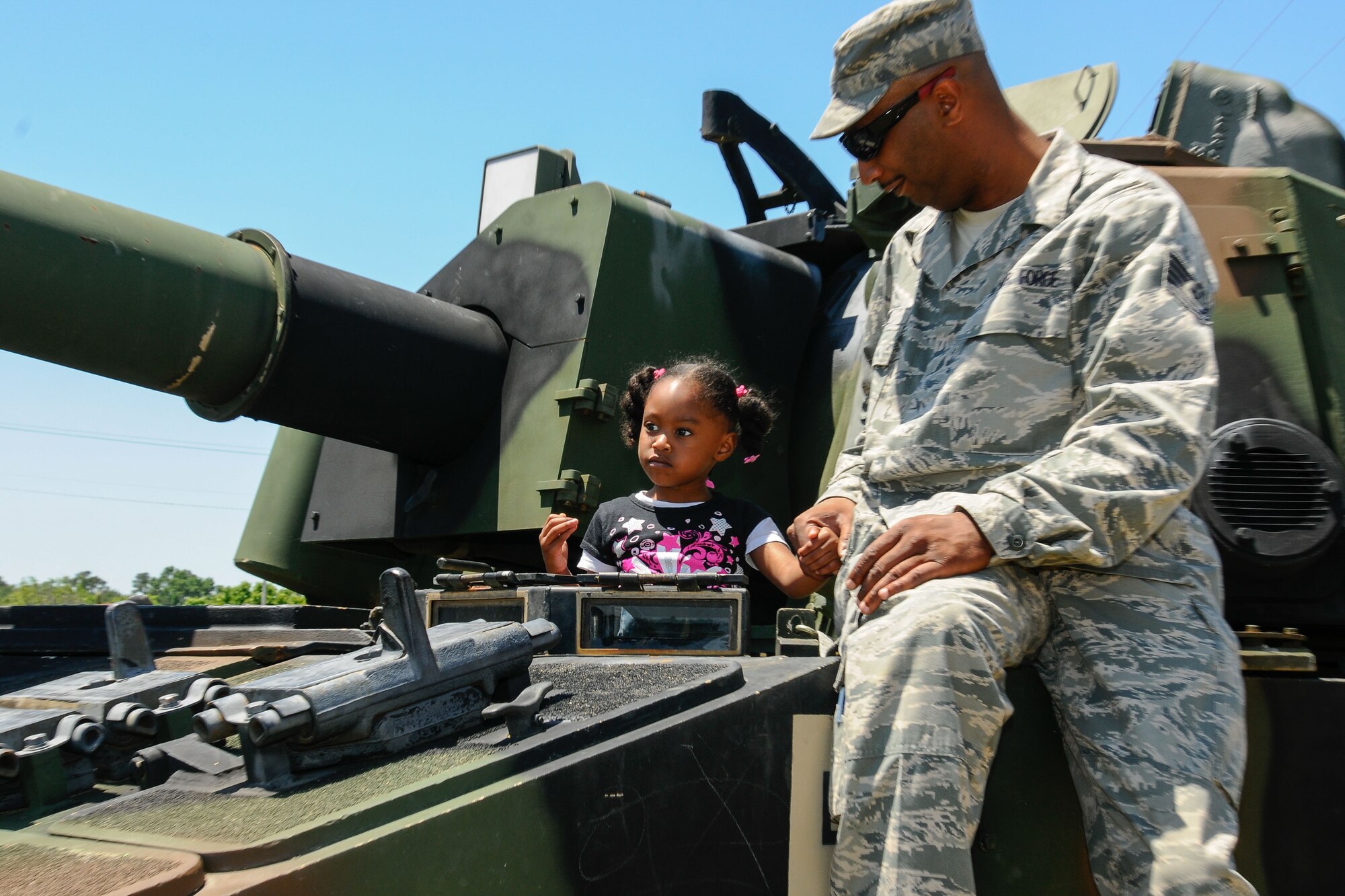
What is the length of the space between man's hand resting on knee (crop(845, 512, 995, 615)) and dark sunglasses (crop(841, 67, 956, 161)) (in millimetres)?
675

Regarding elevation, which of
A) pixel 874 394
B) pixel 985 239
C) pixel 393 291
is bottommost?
pixel 874 394

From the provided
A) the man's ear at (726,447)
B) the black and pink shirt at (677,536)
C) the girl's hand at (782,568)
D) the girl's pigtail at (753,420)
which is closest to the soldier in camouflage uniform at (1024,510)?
the girl's hand at (782,568)

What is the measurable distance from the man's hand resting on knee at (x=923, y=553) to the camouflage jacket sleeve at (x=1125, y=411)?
0.03 m

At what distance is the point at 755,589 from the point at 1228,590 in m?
1.28

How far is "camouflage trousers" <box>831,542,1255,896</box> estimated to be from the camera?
178 cm

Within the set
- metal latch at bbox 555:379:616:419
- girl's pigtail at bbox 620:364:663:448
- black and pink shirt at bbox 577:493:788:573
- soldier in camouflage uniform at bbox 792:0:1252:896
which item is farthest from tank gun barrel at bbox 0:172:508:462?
soldier in camouflage uniform at bbox 792:0:1252:896

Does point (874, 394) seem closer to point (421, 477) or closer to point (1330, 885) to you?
point (1330, 885)

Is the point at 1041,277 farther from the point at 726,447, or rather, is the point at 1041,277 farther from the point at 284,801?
the point at 726,447

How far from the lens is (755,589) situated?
3.82 meters

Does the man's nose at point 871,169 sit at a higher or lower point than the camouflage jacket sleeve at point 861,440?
higher

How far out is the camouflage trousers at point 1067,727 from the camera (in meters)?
1.78

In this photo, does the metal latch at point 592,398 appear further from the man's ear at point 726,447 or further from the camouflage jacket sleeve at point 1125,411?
the camouflage jacket sleeve at point 1125,411

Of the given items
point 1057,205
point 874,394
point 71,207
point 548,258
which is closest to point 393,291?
point 548,258

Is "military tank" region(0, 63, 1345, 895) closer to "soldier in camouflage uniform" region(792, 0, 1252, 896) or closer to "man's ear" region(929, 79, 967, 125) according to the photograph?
"soldier in camouflage uniform" region(792, 0, 1252, 896)
